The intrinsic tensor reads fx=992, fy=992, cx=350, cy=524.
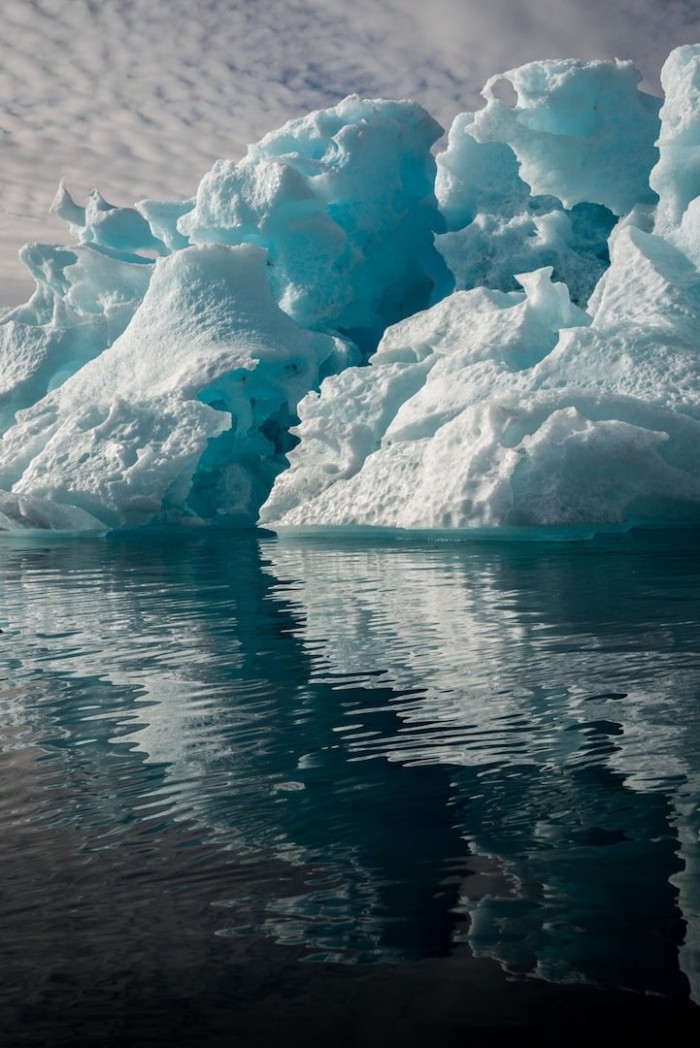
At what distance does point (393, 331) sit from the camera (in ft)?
54.0

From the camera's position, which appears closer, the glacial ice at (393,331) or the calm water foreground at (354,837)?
the calm water foreground at (354,837)

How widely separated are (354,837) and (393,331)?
14.5 metres

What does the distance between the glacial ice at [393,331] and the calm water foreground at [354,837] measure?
6.27 meters

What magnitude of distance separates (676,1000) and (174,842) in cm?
126

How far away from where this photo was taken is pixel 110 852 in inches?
95.6

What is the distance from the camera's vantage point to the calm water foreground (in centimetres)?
175

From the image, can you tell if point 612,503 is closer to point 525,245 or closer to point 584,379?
point 584,379

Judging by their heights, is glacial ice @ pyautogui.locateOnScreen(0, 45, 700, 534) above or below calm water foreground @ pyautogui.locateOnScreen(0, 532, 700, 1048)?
above

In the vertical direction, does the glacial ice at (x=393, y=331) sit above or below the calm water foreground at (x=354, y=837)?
above

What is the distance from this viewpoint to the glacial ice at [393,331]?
1148 cm

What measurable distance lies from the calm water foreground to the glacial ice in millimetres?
6270

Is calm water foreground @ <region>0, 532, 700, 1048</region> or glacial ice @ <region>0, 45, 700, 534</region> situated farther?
glacial ice @ <region>0, 45, 700, 534</region>

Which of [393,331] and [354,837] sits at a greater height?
[393,331]

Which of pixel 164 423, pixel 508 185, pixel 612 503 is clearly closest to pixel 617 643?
pixel 612 503
